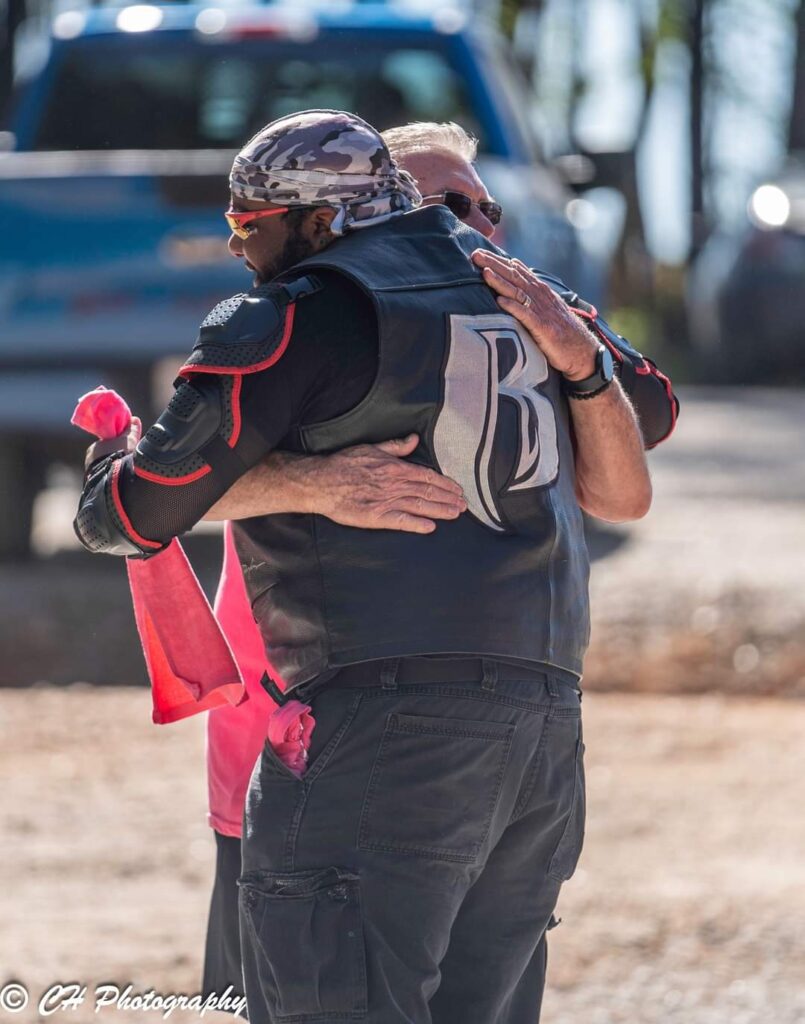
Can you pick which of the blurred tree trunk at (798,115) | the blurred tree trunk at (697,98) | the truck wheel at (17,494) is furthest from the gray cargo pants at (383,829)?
the blurred tree trunk at (697,98)

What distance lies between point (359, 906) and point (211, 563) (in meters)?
5.42

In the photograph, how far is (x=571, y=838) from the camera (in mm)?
2865

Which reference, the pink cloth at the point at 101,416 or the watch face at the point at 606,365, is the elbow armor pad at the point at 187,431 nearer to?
the pink cloth at the point at 101,416

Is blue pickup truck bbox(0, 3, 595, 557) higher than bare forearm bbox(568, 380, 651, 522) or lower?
lower

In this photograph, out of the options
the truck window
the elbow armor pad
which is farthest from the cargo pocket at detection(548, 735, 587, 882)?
the truck window

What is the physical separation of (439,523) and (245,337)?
1.26 feet

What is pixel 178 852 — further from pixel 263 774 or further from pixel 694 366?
pixel 694 366

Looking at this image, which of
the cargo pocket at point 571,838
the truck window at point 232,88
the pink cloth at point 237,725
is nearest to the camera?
the cargo pocket at point 571,838

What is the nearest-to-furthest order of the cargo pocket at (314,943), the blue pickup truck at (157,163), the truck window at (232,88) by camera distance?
the cargo pocket at (314,943)
the blue pickup truck at (157,163)
the truck window at (232,88)

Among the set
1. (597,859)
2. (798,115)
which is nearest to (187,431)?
(597,859)

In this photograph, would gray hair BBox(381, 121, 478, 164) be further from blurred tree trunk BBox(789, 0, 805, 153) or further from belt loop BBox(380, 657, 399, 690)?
blurred tree trunk BBox(789, 0, 805, 153)

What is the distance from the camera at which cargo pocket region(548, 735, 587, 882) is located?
2842mm

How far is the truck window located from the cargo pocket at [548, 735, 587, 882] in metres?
4.99

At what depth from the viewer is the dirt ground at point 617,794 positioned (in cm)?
432
